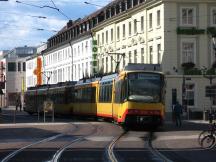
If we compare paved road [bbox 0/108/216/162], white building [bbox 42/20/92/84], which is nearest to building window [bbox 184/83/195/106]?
white building [bbox 42/20/92/84]

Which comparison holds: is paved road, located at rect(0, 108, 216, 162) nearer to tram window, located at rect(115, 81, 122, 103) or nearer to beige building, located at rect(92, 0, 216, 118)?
tram window, located at rect(115, 81, 122, 103)

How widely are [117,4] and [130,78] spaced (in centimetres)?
4961

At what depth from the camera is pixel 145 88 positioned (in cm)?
3444

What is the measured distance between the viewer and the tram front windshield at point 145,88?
34406mm

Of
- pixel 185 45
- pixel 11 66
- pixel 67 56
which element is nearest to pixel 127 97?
pixel 185 45

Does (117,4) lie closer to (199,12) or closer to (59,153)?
(199,12)

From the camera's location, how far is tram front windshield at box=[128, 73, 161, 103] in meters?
34.4

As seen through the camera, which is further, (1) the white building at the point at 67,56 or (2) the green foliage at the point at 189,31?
(1) the white building at the point at 67,56

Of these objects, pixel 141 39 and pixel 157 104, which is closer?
pixel 157 104

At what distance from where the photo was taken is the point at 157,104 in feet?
113

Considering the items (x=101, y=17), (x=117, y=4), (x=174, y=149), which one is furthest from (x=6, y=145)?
(x=101, y=17)

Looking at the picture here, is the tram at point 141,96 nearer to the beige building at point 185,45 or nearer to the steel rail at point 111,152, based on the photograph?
the steel rail at point 111,152

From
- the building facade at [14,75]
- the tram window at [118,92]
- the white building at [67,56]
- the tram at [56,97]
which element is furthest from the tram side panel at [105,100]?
the building facade at [14,75]

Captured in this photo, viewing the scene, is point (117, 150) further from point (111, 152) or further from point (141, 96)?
point (141, 96)
